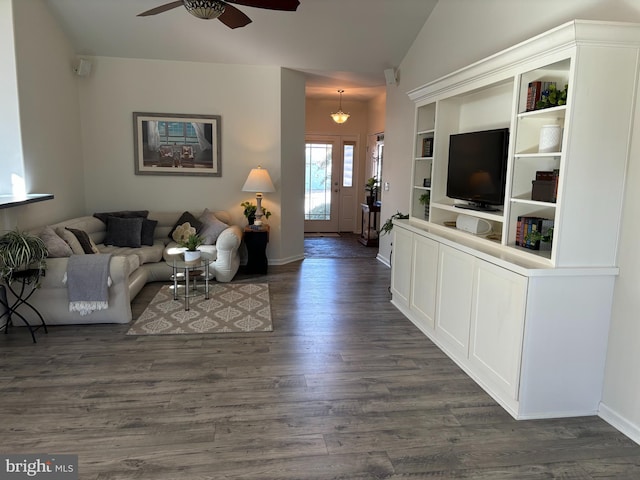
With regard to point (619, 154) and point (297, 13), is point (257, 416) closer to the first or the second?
point (619, 154)

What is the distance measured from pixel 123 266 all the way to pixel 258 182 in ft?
8.10

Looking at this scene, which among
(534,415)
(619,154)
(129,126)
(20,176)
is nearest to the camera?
(619,154)

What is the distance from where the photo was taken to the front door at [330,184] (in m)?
9.70

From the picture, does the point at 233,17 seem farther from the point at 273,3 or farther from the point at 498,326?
the point at 498,326

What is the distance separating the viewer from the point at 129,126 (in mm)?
6184

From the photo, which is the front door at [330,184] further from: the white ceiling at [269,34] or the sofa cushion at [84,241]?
the sofa cushion at [84,241]

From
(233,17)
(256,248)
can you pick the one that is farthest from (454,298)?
(256,248)

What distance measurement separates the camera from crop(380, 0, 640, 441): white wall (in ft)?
8.16

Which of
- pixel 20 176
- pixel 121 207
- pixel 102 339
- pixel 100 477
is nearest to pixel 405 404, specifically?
pixel 100 477

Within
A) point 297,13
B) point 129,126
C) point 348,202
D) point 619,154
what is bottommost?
point 348,202

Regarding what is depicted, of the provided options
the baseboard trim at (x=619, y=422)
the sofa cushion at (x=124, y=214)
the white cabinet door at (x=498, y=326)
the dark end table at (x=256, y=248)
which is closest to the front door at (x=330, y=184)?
the dark end table at (x=256, y=248)

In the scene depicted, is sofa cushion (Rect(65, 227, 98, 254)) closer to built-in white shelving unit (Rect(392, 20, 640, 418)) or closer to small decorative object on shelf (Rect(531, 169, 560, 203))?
built-in white shelving unit (Rect(392, 20, 640, 418))

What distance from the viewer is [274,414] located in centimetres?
265

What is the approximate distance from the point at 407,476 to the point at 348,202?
26.5 feet
